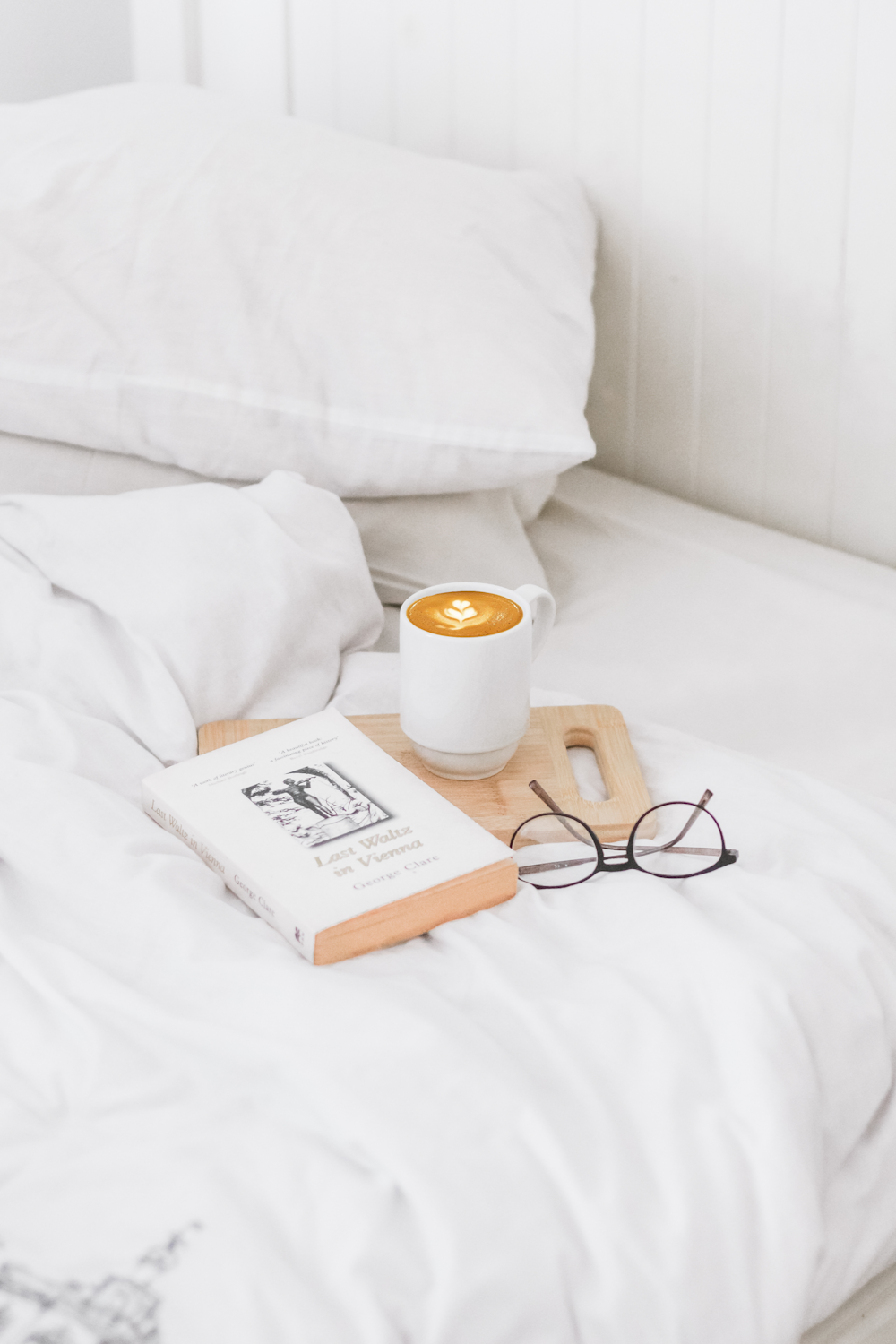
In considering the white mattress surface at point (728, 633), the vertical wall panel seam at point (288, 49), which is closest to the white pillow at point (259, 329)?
the white mattress surface at point (728, 633)

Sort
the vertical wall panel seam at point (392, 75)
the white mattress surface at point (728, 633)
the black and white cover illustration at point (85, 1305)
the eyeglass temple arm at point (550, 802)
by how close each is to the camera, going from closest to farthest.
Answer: the black and white cover illustration at point (85, 1305)
the eyeglass temple arm at point (550, 802)
the white mattress surface at point (728, 633)
the vertical wall panel seam at point (392, 75)

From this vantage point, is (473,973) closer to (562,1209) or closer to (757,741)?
(562,1209)

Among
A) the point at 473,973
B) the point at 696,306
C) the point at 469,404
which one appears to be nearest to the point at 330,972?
the point at 473,973

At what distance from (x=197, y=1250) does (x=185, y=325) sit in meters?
0.72

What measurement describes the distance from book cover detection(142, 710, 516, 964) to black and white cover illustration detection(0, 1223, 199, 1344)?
0.55 feet

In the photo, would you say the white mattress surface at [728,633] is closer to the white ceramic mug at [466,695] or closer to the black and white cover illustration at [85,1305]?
the white ceramic mug at [466,695]

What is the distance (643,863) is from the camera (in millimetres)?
654

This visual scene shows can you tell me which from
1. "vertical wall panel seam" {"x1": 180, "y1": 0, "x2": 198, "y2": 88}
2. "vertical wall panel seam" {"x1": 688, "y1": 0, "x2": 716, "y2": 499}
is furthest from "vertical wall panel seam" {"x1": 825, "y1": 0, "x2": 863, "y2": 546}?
"vertical wall panel seam" {"x1": 180, "y1": 0, "x2": 198, "y2": 88}

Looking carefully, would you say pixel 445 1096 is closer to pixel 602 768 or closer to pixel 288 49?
pixel 602 768

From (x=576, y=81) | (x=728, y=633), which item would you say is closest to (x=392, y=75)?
(x=576, y=81)

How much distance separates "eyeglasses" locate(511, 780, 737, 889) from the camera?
0.64 metres

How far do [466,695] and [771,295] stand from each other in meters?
0.64

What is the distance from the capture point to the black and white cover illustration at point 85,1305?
15.9 inches

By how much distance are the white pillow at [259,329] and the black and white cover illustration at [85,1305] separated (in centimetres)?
66
